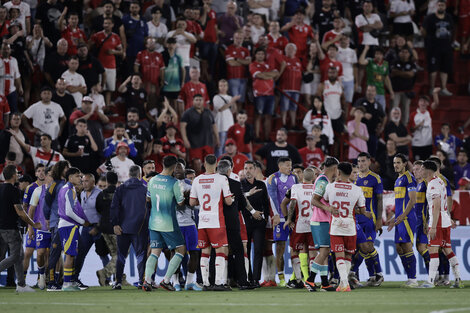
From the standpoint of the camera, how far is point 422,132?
2473 cm

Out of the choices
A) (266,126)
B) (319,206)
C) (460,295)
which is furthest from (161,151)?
(460,295)

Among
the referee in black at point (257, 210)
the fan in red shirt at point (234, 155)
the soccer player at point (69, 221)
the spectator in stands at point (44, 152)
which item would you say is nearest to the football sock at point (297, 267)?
the referee in black at point (257, 210)

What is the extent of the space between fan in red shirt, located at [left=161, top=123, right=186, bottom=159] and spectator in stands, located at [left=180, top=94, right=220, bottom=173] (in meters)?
0.40

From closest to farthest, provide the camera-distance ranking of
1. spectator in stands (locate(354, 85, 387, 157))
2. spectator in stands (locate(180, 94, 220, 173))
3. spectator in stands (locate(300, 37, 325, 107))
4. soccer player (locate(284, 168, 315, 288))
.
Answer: soccer player (locate(284, 168, 315, 288)) → spectator in stands (locate(180, 94, 220, 173)) → spectator in stands (locate(354, 85, 387, 157)) → spectator in stands (locate(300, 37, 325, 107))

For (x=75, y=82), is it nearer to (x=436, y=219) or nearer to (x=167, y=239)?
(x=167, y=239)

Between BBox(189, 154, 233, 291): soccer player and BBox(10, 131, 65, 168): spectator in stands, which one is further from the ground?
BBox(10, 131, 65, 168): spectator in stands

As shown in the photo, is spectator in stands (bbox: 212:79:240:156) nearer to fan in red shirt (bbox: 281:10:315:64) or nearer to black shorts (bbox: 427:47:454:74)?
fan in red shirt (bbox: 281:10:315:64)

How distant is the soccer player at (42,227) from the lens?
16.3m

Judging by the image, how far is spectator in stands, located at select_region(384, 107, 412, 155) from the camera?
23719 millimetres

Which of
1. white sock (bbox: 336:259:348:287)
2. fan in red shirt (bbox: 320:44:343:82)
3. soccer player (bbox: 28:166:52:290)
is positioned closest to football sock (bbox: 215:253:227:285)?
white sock (bbox: 336:259:348:287)

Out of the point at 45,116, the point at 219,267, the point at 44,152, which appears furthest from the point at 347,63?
the point at 219,267

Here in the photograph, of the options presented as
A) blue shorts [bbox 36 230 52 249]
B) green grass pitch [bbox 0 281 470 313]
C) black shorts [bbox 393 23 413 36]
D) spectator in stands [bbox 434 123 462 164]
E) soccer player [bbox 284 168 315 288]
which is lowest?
green grass pitch [bbox 0 281 470 313]

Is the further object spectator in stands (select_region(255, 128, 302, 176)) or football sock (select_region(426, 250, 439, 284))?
spectator in stands (select_region(255, 128, 302, 176))

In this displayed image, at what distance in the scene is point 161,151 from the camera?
21.0 m
